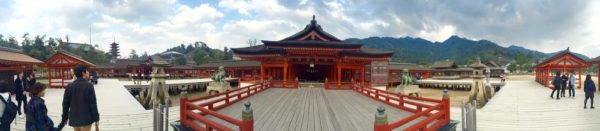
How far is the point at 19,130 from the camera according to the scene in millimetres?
9289

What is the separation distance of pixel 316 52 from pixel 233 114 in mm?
13477

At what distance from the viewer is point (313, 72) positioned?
2770 cm

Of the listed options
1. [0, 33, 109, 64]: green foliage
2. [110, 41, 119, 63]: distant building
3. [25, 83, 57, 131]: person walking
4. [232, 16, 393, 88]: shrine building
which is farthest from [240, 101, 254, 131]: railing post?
[110, 41, 119, 63]: distant building

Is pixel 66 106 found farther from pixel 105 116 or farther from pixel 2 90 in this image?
pixel 105 116

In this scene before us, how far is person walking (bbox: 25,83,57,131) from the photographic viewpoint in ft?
19.9

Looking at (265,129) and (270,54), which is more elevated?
(270,54)

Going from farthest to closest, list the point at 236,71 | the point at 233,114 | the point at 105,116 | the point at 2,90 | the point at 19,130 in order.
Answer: the point at 236,71, the point at 105,116, the point at 233,114, the point at 19,130, the point at 2,90

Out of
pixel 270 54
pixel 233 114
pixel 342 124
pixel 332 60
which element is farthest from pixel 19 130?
A: pixel 332 60

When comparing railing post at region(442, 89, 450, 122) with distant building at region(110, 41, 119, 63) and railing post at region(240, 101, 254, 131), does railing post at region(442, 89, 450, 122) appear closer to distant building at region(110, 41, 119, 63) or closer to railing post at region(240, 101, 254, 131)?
railing post at region(240, 101, 254, 131)

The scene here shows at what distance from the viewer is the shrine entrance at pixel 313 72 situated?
89.8ft

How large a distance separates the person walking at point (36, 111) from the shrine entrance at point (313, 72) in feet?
70.1

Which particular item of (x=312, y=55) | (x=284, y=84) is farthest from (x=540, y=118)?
(x=312, y=55)

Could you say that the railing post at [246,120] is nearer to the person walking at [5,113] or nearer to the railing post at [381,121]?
the railing post at [381,121]

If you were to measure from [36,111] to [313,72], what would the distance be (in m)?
22.4
